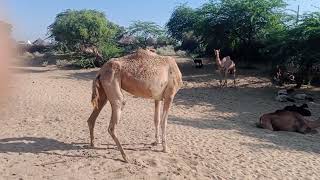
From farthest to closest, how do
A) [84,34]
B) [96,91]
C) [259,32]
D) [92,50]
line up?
1. [84,34]
2. [92,50]
3. [259,32]
4. [96,91]

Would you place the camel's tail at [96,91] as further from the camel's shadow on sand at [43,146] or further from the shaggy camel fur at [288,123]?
the shaggy camel fur at [288,123]

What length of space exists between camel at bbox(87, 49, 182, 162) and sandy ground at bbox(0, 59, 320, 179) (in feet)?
1.50

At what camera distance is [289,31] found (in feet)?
56.7

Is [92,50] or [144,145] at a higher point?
[92,50]

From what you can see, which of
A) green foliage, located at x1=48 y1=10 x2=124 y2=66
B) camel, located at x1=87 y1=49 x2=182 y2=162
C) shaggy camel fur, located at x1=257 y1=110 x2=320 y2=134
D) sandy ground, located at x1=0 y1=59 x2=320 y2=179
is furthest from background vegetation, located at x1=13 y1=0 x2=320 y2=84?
camel, located at x1=87 y1=49 x2=182 y2=162

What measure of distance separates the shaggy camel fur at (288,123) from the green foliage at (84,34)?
18.2 metres

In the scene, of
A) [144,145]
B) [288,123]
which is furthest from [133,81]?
[288,123]

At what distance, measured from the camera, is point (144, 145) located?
721 centimetres

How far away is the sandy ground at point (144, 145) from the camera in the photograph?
5.86 m

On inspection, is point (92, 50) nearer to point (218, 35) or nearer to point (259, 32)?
point (218, 35)

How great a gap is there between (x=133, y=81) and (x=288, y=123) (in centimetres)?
463

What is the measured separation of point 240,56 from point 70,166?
18497 millimetres

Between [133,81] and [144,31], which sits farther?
[144,31]

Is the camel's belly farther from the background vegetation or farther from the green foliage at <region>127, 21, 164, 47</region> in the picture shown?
the green foliage at <region>127, 21, 164, 47</region>
